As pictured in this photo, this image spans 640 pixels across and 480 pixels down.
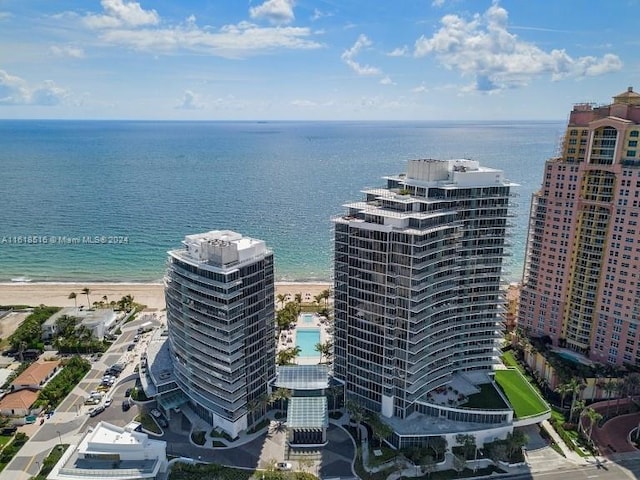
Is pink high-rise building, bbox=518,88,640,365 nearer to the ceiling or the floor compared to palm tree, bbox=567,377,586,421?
nearer to the ceiling

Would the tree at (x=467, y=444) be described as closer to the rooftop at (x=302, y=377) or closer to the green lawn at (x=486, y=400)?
the green lawn at (x=486, y=400)

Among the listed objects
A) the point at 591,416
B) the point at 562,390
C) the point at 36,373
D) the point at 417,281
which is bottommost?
the point at 36,373

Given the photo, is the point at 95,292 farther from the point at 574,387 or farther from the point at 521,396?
the point at 574,387

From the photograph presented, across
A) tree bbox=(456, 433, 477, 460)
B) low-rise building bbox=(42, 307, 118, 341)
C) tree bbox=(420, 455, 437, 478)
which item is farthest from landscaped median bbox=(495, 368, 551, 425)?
low-rise building bbox=(42, 307, 118, 341)

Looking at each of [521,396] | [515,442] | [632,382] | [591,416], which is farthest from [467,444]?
[632,382]

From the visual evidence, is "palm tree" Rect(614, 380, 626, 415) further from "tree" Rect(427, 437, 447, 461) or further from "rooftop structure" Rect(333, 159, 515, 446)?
"tree" Rect(427, 437, 447, 461)

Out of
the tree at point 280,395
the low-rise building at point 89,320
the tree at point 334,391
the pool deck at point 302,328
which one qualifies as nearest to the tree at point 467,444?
the tree at point 334,391

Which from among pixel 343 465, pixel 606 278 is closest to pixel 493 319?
pixel 606 278
